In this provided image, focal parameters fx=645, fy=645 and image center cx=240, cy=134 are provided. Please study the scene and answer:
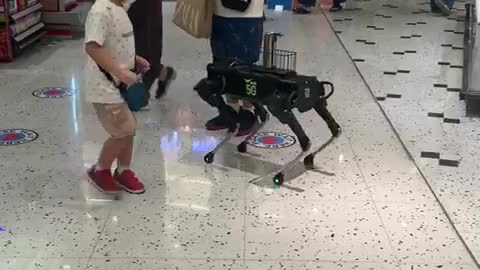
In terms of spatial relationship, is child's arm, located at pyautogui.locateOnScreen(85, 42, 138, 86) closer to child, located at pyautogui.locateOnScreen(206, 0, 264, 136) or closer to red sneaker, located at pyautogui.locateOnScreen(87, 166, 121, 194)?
red sneaker, located at pyautogui.locateOnScreen(87, 166, 121, 194)

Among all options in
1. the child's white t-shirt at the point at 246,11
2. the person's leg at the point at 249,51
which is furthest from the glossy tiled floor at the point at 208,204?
the child's white t-shirt at the point at 246,11

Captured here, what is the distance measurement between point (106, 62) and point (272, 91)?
0.81m

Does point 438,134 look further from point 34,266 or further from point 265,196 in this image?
point 34,266

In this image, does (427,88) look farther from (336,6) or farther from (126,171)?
(336,6)

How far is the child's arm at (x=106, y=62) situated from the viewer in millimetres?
2561

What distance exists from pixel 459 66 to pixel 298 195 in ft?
10.1

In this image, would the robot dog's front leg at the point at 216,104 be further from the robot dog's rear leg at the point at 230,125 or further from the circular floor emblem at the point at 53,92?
the circular floor emblem at the point at 53,92

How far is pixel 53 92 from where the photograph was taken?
4453 mm

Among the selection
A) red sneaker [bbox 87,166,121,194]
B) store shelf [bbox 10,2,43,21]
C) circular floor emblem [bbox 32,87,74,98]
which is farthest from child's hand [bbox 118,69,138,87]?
store shelf [bbox 10,2,43,21]

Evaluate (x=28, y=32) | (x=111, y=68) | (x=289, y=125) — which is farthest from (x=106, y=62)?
(x=28, y=32)

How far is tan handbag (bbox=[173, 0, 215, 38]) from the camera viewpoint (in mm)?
3451

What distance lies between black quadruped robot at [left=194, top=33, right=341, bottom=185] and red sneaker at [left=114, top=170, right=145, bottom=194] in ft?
1.49

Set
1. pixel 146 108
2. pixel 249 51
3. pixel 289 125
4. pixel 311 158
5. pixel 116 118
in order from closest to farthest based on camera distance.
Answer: pixel 116 118 → pixel 289 125 → pixel 311 158 → pixel 249 51 → pixel 146 108

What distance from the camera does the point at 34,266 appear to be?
2320 mm
